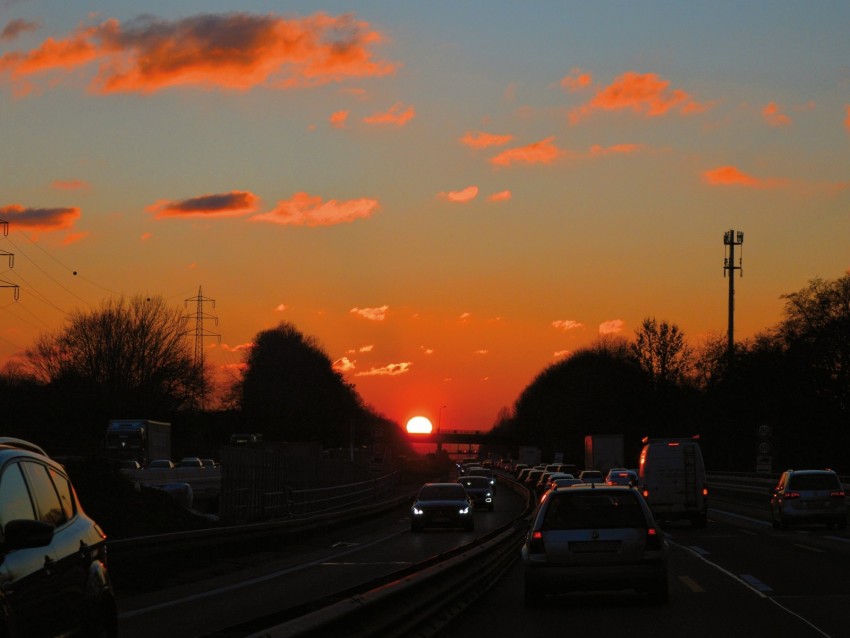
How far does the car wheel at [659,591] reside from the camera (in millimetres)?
15555

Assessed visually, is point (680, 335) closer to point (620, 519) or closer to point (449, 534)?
point (449, 534)

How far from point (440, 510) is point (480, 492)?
1812 cm

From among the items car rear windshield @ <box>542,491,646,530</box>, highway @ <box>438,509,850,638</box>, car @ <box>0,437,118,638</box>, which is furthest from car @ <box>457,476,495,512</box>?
car @ <box>0,437,118,638</box>

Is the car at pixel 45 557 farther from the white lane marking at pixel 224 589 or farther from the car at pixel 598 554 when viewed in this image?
the car at pixel 598 554

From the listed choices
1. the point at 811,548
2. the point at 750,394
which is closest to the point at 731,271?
the point at 750,394

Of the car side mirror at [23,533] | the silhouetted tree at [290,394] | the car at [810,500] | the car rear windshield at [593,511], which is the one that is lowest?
the car at [810,500]

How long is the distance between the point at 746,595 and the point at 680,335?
104 meters

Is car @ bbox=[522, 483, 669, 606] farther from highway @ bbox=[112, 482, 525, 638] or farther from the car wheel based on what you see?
highway @ bbox=[112, 482, 525, 638]

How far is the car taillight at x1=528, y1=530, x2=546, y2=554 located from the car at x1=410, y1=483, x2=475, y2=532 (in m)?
22.9

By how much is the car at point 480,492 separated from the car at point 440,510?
16405 mm

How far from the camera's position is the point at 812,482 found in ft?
117

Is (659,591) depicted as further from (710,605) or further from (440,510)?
(440,510)

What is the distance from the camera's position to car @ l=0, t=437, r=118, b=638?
243 inches

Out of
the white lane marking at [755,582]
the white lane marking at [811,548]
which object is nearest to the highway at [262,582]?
the white lane marking at [755,582]
